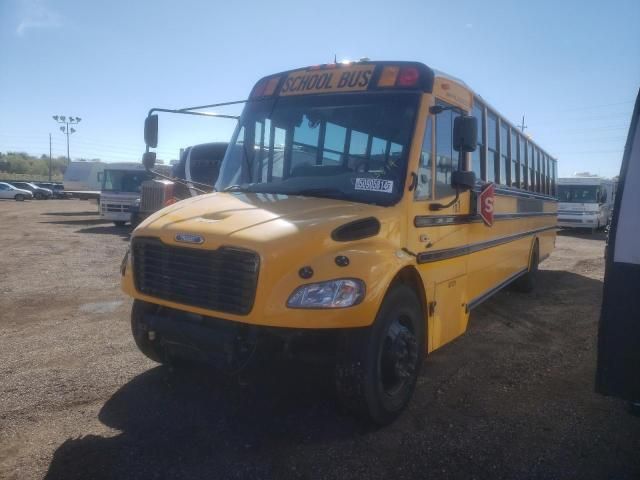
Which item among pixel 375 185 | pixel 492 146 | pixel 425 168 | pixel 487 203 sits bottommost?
pixel 487 203

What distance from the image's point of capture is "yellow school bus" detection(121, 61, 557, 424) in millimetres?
3303

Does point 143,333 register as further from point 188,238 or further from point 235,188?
point 235,188

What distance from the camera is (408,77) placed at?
4.25 metres

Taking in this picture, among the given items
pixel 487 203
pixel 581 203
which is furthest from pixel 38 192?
pixel 487 203

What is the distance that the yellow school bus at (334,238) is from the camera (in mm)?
3303

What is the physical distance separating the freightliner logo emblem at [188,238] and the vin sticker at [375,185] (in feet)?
4.37

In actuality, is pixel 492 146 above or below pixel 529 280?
above

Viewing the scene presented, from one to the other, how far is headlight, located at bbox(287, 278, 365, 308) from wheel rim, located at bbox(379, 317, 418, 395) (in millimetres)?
593

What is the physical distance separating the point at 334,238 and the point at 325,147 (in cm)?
127

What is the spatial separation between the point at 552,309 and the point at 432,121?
490 centimetres

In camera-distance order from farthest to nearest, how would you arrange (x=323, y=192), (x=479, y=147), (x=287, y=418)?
(x=479, y=147) → (x=323, y=192) → (x=287, y=418)

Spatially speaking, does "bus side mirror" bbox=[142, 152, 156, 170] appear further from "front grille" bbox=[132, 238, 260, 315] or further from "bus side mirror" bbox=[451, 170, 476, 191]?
"bus side mirror" bbox=[451, 170, 476, 191]

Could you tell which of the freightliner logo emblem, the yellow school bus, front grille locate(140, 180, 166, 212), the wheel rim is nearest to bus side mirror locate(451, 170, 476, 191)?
the yellow school bus

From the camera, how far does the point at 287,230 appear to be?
11.0ft
